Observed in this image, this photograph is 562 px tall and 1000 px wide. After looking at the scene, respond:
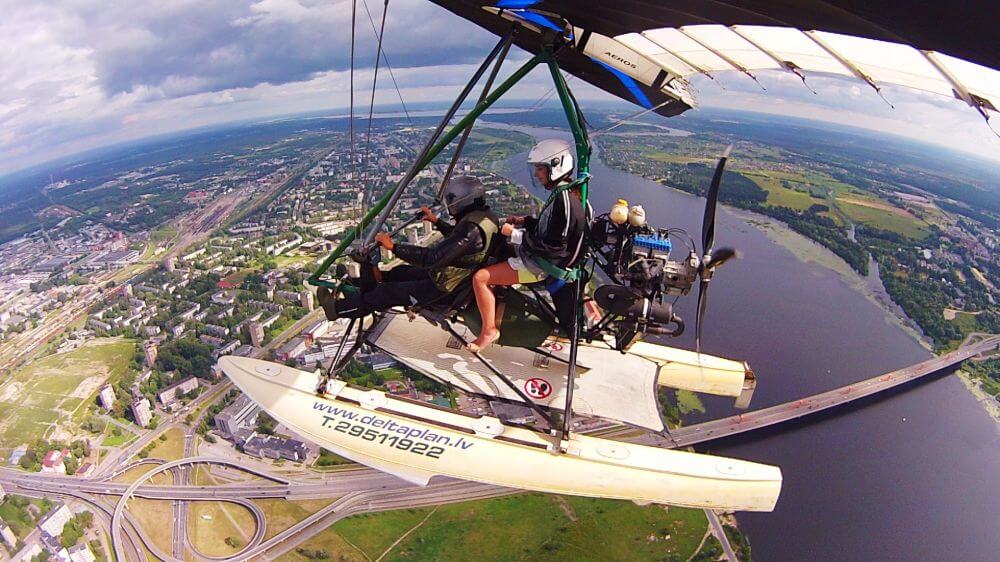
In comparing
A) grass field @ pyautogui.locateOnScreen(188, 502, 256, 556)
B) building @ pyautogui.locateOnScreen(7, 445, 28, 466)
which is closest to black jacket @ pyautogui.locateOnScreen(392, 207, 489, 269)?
grass field @ pyautogui.locateOnScreen(188, 502, 256, 556)

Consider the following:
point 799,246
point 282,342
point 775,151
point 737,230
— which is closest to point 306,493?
point 282,342

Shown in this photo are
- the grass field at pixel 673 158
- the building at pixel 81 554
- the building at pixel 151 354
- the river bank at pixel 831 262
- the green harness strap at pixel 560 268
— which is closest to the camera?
the green harness strap at pixel 560 268

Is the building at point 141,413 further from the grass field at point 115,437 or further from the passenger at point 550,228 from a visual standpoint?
the passenger at point 550,228

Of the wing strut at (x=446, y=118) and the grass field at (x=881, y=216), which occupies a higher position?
the wing strut at (x=446, y=118)

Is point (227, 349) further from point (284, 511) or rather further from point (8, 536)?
point (284, 511)

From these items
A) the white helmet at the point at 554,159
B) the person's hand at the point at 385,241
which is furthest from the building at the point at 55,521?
the white helmet at the point at 554,159

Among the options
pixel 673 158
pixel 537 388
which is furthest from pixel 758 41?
pixel 673 158

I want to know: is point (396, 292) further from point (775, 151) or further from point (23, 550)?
point (775, 151)

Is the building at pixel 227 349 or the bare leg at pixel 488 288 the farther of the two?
the building at pixel 227 349
